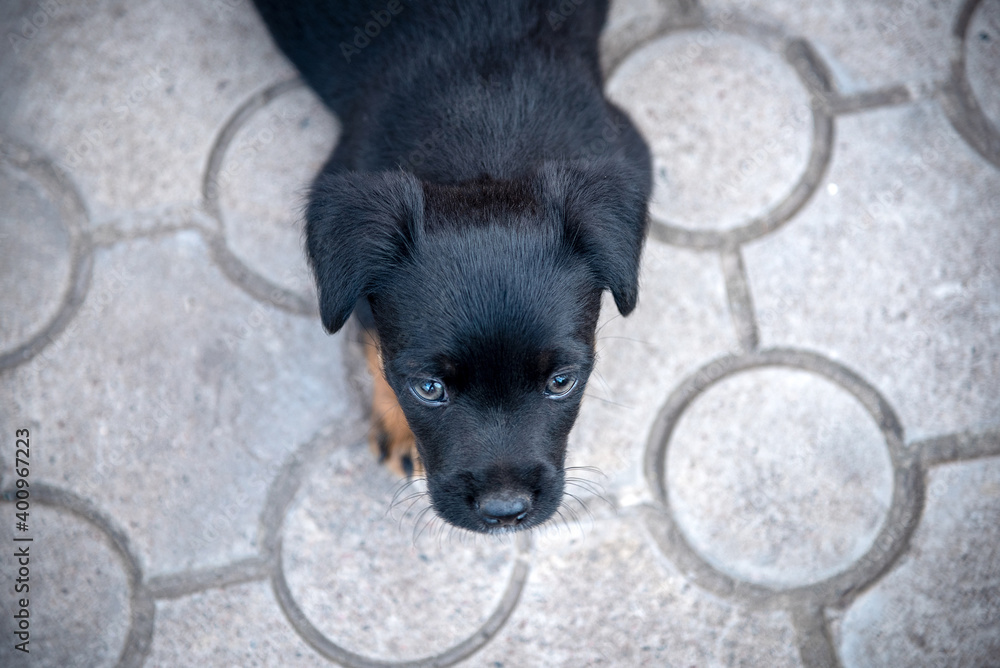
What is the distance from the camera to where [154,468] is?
8.64ft

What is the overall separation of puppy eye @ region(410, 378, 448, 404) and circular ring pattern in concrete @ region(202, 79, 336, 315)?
93 centimetres

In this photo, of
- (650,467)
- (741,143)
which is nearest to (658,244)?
(741,143)

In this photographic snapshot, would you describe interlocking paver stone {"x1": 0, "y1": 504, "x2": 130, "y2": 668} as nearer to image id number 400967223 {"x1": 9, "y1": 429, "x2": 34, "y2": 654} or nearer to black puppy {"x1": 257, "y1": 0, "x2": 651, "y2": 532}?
image id number 400967223 {"x1": 9, "y1": 429, "x2": 34, "y2": 654}

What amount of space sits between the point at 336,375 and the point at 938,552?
84.9 inches

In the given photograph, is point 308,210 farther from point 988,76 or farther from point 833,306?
point 988,76

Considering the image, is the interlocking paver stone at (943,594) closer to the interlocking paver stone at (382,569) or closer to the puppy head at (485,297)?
the interlocking paver stone at (382,569)

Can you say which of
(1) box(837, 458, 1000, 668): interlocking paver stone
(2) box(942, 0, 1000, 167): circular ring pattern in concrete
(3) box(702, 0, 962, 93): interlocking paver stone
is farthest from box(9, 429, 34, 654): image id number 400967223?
(2) box(942, 0, 1000, 167): circular ring pattern in concrete

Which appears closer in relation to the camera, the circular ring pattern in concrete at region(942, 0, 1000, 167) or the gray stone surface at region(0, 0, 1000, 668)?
the gray stone surface at region(0, 0, 1000, 668)

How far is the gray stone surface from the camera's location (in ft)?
8.29

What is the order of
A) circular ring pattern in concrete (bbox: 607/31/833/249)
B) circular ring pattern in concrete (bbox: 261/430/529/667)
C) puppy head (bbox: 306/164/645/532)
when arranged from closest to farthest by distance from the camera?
1. puppy head (bbox: 306/164/645/532)
2. circular ring pattern in concrete (bbox: 261/430/529/667)
3. circular ring pattern in concrete (bbox: 607/31/833/249)

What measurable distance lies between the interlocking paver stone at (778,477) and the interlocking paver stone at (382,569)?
0.69m

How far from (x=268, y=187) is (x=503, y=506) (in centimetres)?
156
